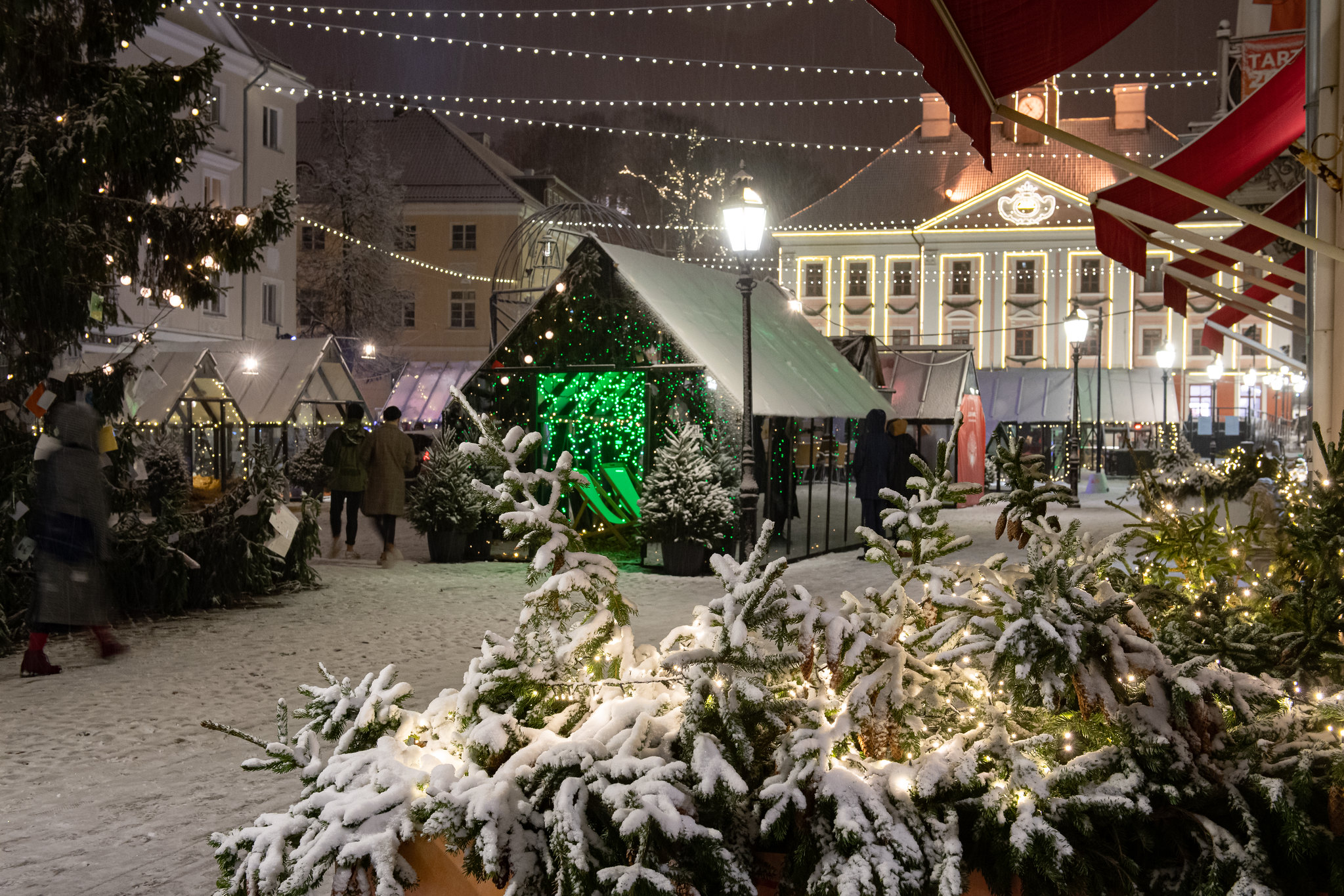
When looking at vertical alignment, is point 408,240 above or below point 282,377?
above

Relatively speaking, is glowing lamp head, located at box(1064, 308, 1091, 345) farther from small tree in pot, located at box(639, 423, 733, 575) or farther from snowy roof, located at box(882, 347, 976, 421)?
small tree in pot, located at box(639, 423, 733, 575)

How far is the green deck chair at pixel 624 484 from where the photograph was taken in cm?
1489

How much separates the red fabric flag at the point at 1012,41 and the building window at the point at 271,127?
3677 cm

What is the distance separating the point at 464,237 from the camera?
54.4 metres

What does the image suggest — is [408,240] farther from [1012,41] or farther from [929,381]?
[1012,41]

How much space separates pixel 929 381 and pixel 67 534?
747 inches

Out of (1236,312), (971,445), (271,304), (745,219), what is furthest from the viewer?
(271,304)

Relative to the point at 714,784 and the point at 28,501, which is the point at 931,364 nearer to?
the point at 28,501

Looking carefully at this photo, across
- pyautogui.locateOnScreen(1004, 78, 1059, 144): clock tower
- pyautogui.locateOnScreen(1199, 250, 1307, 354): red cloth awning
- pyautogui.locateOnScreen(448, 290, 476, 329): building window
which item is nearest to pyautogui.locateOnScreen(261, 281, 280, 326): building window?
pyautogui.locateOnScreen(448, 290, 476, 329): building window

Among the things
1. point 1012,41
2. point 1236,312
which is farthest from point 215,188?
point 1012,41

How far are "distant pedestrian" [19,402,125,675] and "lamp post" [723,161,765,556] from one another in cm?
662

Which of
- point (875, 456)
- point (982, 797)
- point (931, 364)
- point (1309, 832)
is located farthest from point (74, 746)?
point (931, 364)

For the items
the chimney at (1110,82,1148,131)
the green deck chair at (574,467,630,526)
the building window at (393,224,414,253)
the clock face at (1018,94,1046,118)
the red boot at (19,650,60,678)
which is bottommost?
the red boot at (19,650,60,678)

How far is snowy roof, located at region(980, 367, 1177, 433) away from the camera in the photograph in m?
41.1
